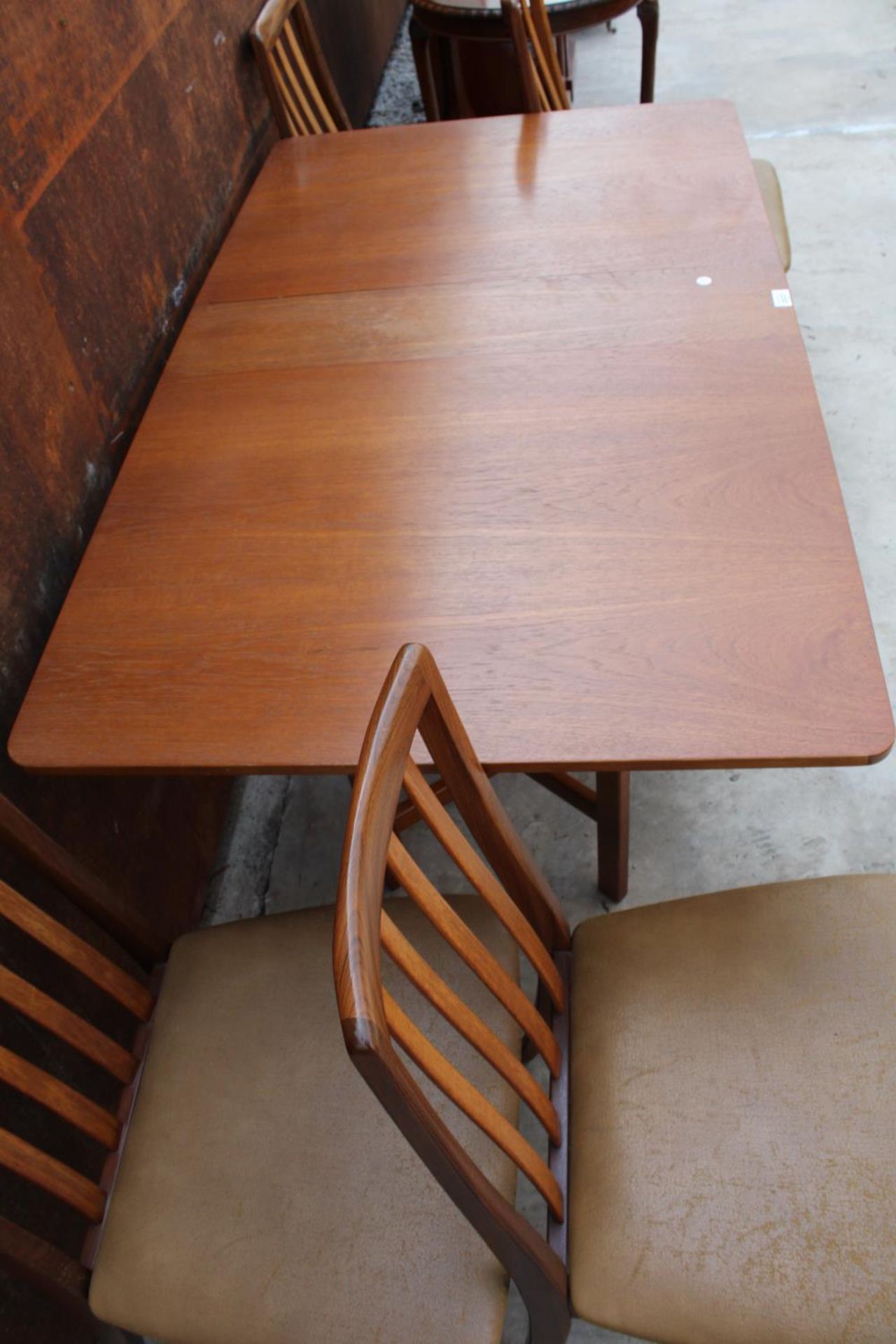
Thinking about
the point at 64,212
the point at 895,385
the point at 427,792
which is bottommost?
the point at 895,385

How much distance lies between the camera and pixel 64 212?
4.87ft

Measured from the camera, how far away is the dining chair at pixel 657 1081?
834mm

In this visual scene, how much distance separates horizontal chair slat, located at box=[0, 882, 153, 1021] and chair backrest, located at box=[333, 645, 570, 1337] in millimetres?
388

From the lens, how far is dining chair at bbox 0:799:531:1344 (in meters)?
0.95

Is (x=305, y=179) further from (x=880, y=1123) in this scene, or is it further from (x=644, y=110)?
(x=880, y=1123)

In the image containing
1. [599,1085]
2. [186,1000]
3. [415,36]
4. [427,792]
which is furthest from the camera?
[415,36]

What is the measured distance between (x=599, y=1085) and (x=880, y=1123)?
0.87 ft

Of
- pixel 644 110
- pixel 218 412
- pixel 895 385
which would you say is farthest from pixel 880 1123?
pixel 895 385

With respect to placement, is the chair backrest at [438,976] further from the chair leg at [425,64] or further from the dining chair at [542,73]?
the chair leg at [425,64]

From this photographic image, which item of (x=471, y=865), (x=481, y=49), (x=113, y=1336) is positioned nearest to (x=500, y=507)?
(x=471, y=865)

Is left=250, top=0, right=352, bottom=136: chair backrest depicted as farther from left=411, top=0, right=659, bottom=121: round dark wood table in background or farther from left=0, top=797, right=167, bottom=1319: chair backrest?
left=0, top=797, right=167, bottom=1319: chair backrest

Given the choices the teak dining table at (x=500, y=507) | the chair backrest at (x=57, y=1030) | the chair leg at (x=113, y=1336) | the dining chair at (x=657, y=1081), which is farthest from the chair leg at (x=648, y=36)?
the chair leg at (x=113, y=1336)

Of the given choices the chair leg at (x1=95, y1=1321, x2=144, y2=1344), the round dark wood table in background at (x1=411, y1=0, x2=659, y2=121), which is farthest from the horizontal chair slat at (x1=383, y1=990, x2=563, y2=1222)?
the round dark wood table in background at (x1=411, y1=0, x2=659, y2=121)

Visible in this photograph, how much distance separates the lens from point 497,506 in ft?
4.16
